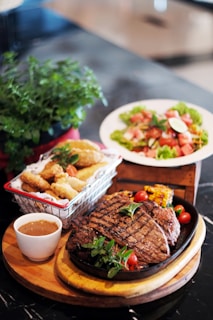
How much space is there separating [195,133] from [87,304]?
72 cm

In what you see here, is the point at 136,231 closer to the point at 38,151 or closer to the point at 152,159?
the point at 152,159

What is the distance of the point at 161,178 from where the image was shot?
5.70 feet

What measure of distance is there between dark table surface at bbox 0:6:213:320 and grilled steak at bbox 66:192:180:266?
0.12m

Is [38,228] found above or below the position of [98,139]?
above

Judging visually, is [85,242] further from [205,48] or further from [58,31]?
[205,48]

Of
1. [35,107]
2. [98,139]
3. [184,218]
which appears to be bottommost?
[98,139]

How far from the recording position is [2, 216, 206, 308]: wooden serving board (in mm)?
1341

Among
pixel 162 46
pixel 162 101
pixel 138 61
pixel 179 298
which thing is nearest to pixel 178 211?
pixel 179 298

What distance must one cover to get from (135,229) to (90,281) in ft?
0.54

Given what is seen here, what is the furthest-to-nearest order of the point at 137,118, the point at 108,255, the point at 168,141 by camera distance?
the point at 137,118 → the point at 168,141 → the point at 108,255

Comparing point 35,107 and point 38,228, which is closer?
point 38,228

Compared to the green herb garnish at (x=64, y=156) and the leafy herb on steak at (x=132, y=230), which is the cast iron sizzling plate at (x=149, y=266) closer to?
the leafy herb on steak at (x=132, y=230)

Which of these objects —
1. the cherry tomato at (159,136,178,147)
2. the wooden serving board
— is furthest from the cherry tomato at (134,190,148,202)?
the cherry tomato at (159,136,178,147)

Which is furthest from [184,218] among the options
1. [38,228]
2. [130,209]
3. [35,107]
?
[35,107]
